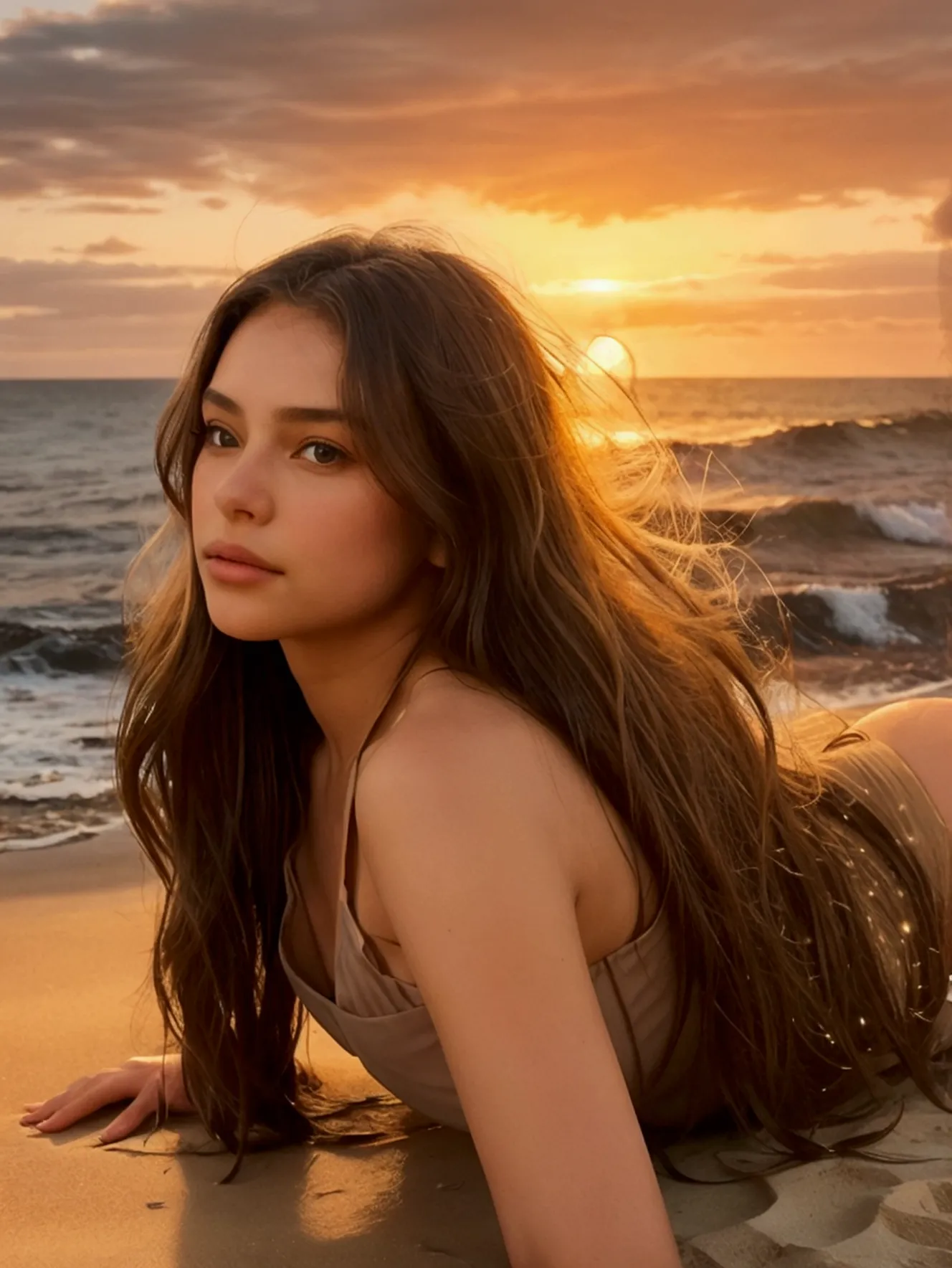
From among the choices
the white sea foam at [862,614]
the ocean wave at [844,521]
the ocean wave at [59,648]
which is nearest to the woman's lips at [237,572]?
the ocean wave at [59,648]

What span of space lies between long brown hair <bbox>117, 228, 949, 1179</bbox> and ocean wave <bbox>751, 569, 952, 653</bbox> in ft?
26.5

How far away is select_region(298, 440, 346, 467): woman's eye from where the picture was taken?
7.47 ft

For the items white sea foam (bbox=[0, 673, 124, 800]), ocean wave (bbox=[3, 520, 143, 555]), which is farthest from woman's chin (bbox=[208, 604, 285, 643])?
ocean wave (bbox=[3, 520, 143, 555])

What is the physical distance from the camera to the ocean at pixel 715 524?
746 centimetres

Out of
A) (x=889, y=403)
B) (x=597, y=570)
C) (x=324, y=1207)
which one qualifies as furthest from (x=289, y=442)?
(x=889, y=403)

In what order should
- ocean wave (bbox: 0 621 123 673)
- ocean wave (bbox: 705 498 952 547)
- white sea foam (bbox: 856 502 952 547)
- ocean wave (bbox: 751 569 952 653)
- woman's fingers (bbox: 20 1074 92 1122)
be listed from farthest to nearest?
white sea foam (bbox: 856 502 952 547) < ocean wave (bbox: 705 498 952 547) < ocean wave (bbox: 751 569 952 653) < ocean wave (bbox: 0 621 123 673) < woman's fingers (bbox: 20 1074 92 1122)

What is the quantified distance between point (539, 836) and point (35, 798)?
4492 millimetres

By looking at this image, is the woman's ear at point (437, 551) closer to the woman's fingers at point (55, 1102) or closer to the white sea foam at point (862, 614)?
the woman's fingers at point (55, 1102)

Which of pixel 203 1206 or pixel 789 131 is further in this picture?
pixel 789 131

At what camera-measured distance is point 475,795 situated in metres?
2.01

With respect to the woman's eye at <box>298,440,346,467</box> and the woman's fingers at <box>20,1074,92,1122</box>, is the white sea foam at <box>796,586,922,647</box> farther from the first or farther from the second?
the woman's eye at <box>298,440,346,467</box>

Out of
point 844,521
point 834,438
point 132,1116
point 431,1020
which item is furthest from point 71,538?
point 431,1020

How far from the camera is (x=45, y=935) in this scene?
13.9 ft

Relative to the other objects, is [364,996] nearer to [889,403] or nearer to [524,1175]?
[524,1175]
